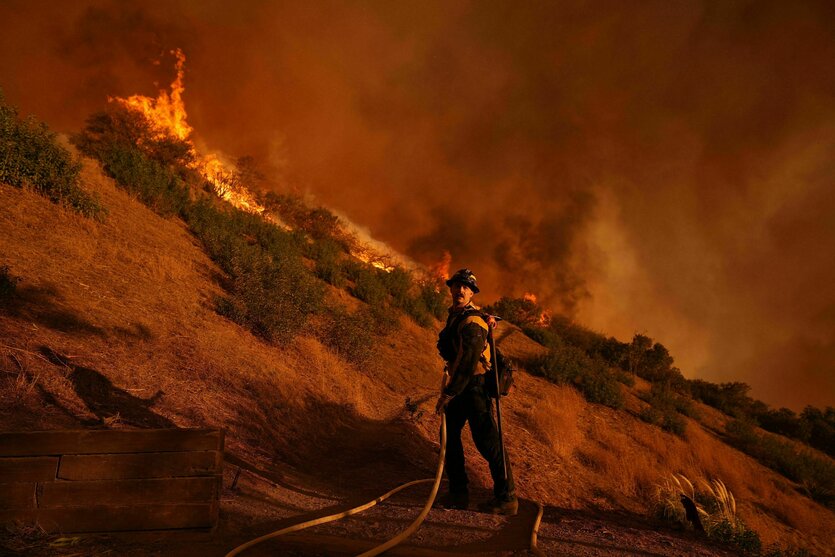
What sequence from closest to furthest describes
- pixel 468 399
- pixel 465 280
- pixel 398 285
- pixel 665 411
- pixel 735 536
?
pixel 468 399, pixel 465 280, pixel 735 536, pixel 665 411, pixel 398 285

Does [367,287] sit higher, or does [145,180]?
[145,180]

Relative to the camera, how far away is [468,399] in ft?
14.1

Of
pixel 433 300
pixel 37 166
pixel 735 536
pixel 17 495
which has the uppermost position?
pixel 433 300

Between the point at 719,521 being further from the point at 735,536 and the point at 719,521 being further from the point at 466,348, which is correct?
the point at 466,348

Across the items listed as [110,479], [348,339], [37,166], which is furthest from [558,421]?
[37,166]

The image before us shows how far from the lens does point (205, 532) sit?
109 inches

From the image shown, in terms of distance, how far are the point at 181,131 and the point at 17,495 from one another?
64.9 ft

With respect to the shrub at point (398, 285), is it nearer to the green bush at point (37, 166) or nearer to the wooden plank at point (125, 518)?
the green bush at point (37, 166)

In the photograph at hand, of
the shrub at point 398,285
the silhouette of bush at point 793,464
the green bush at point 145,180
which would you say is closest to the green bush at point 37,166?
the green bush at point 145,180

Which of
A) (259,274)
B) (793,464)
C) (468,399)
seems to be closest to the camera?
(468,399)

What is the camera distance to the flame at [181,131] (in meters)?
17.4

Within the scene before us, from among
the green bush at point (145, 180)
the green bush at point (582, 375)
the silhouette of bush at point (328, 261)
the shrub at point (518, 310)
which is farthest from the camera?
the shrub at point (518, 310)

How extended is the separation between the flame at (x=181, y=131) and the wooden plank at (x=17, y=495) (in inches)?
670

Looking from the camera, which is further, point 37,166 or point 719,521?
point 37,166
